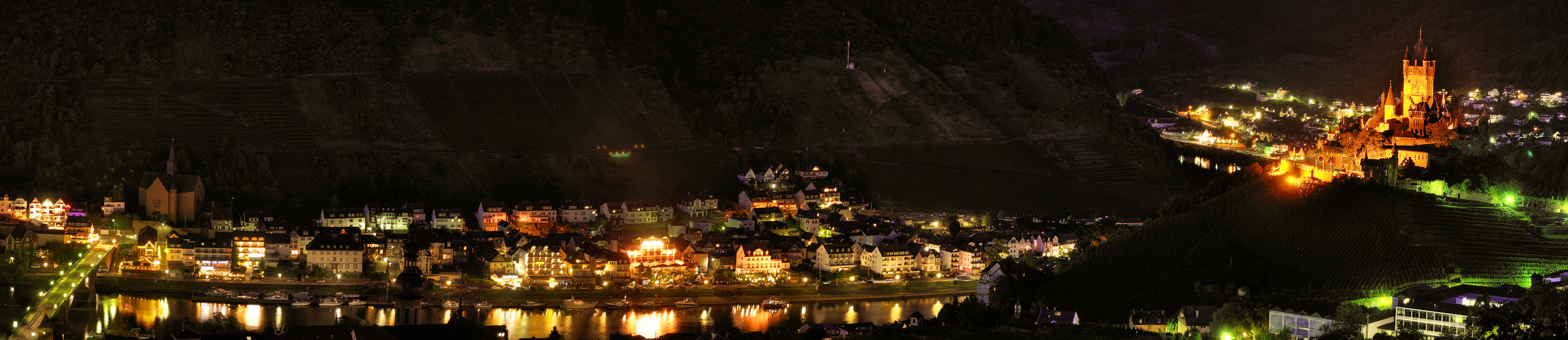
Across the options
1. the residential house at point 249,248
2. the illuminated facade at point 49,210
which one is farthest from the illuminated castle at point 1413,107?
the illuminated facade at point 49,210

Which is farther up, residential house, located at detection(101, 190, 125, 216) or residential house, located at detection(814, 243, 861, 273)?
residential house, located at detection(101, 190, 125, 216)

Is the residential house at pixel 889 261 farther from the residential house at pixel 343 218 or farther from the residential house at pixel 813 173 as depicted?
the residential house at pixel 343 218

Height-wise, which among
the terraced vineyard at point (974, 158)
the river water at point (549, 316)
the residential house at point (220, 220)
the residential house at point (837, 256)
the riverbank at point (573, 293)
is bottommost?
the river water at point (549, 316)

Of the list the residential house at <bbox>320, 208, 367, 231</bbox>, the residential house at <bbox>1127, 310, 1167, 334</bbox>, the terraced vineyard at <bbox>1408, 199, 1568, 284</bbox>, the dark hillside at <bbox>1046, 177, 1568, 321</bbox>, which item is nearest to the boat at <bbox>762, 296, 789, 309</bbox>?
the dark hillside at <bbox>1046, 177, 1568, 321</bbox>

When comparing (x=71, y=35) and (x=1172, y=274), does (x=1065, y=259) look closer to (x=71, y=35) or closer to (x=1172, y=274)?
(x=1172, y=274)

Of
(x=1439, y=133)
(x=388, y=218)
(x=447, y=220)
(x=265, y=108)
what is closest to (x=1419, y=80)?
(x=1439, y=133)

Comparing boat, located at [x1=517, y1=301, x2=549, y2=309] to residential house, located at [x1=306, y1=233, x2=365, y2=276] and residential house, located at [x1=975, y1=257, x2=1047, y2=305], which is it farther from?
residential house, located at [x1=975, y1=257, x2=1047, y2=305]

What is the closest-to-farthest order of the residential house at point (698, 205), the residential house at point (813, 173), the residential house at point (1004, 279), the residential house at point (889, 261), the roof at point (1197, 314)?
the roof at point (1197, 314), the residential house at point (1004, 279), the residential house at point (889, 261), the residential house at point (698, 205), the residential house at point (813, 173)
